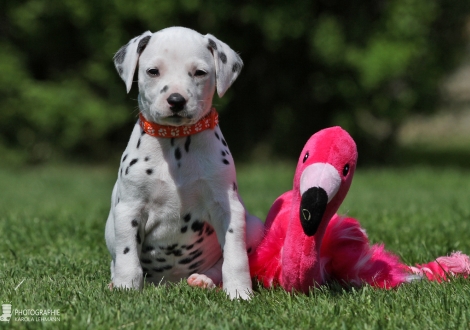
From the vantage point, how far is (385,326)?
3.38m

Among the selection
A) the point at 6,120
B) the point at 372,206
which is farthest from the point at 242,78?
the point at 372,206

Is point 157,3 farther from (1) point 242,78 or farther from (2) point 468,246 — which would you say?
(2) point 468,246

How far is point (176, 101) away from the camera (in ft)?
12.6

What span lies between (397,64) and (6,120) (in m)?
11.1

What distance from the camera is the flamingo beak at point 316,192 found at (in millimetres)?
3686

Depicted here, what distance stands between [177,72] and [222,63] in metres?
0.37

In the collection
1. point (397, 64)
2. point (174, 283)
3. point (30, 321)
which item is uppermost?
point (30, 321)

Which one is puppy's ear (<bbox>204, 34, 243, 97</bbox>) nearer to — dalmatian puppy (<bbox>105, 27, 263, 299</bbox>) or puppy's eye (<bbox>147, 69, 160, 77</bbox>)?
dalmatian puppy (<bbox>105, 27, 263, 299</bbox>)

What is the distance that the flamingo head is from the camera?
12.1 feet

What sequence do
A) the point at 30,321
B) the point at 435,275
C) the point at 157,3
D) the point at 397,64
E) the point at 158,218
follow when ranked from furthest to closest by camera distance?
the point at 157,3 → the point at 397,64 → the point at 435,275 → the point at 158,218 → the point at 30,321

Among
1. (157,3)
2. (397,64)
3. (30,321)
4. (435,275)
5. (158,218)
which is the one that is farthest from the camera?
(157,3)

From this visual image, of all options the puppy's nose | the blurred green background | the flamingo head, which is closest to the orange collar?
the puppy's nose

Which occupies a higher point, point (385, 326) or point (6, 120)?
point (385, 326)

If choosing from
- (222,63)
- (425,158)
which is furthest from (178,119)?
(425,158)
